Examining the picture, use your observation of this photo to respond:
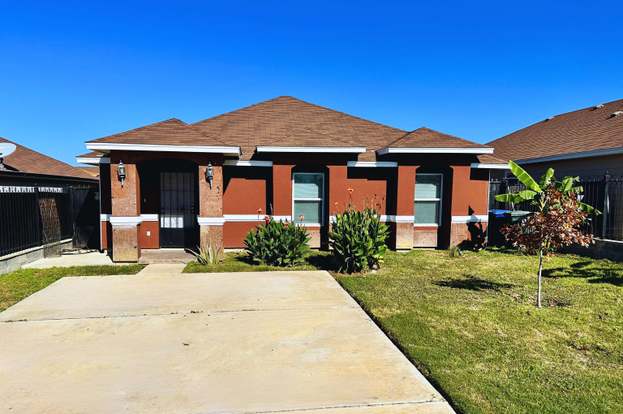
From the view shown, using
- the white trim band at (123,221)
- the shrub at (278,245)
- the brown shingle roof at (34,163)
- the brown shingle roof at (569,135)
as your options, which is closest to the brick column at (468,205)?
the brown shingle roof at (569,135)

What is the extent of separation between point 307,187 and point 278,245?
3.08 meters

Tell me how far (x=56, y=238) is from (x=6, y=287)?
4.23 meters

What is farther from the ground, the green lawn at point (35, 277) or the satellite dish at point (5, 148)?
the satellite dish at point (5, 148)

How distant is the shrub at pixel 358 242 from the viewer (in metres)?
8.59

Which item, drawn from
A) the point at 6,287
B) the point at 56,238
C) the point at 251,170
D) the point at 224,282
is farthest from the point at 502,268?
the point at 56,238

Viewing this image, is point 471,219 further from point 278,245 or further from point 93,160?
point 93,160

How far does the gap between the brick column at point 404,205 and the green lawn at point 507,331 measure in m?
2.50

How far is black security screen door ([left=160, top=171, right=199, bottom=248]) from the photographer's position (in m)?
11.7

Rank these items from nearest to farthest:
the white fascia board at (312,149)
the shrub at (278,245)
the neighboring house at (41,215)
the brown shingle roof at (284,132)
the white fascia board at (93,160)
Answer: the neighboring house at (41,215)
the shrub at (278,245)
the brown shingle roof at (284,132)
the white fascia board at (93,160)
the white fascia board at (312,149)

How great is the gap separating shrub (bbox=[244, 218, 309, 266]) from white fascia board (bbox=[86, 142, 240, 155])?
245 centimetres

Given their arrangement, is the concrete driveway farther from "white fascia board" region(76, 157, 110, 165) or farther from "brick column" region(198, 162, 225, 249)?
"white fascia board" region(76, 157, 110, 165)

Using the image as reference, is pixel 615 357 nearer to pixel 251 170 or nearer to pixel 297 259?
pixel 297 259

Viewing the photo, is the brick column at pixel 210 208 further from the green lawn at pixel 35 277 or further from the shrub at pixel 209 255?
the green lawn at pixel 35 277

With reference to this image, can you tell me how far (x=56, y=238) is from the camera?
11.2 metres
